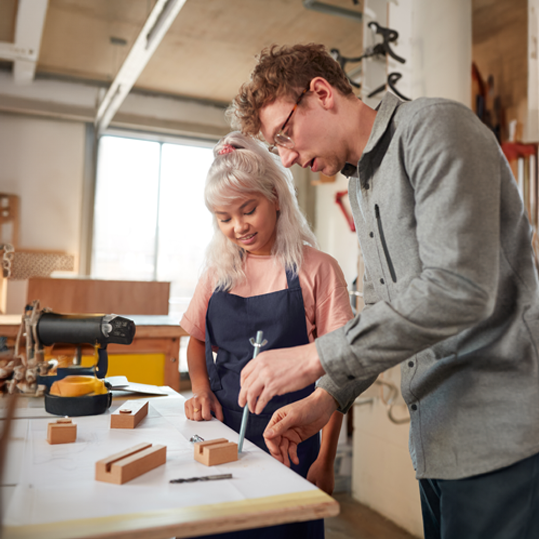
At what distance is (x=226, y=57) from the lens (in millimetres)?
5922

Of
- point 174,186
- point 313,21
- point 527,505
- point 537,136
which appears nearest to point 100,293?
point 537,136

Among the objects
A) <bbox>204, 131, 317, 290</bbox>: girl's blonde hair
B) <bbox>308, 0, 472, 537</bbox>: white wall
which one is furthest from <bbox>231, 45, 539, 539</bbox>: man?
<bbox>308, 0, 472, 537</bbox>: white wall

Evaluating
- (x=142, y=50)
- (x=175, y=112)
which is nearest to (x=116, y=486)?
(x=142, y=50)

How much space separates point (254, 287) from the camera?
62.9 inches

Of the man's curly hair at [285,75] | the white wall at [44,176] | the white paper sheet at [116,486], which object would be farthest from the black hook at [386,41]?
the white wall at [44,176]

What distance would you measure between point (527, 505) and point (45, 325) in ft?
4.37

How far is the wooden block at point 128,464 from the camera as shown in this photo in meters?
0.88

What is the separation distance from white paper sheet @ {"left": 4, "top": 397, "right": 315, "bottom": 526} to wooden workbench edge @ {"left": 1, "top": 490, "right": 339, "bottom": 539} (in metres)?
0.02

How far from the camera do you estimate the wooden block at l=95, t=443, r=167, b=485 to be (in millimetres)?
879

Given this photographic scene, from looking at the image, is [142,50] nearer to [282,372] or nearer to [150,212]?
[150,212]

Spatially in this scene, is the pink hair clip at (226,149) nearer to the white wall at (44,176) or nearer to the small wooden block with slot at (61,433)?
the small wooden block with slot at (61,433)

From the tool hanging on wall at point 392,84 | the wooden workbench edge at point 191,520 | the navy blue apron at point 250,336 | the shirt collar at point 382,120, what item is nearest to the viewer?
the wooden workbench edge at point 191,520

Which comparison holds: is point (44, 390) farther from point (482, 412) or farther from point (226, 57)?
point (226, 57)

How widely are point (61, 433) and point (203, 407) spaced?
40cm
